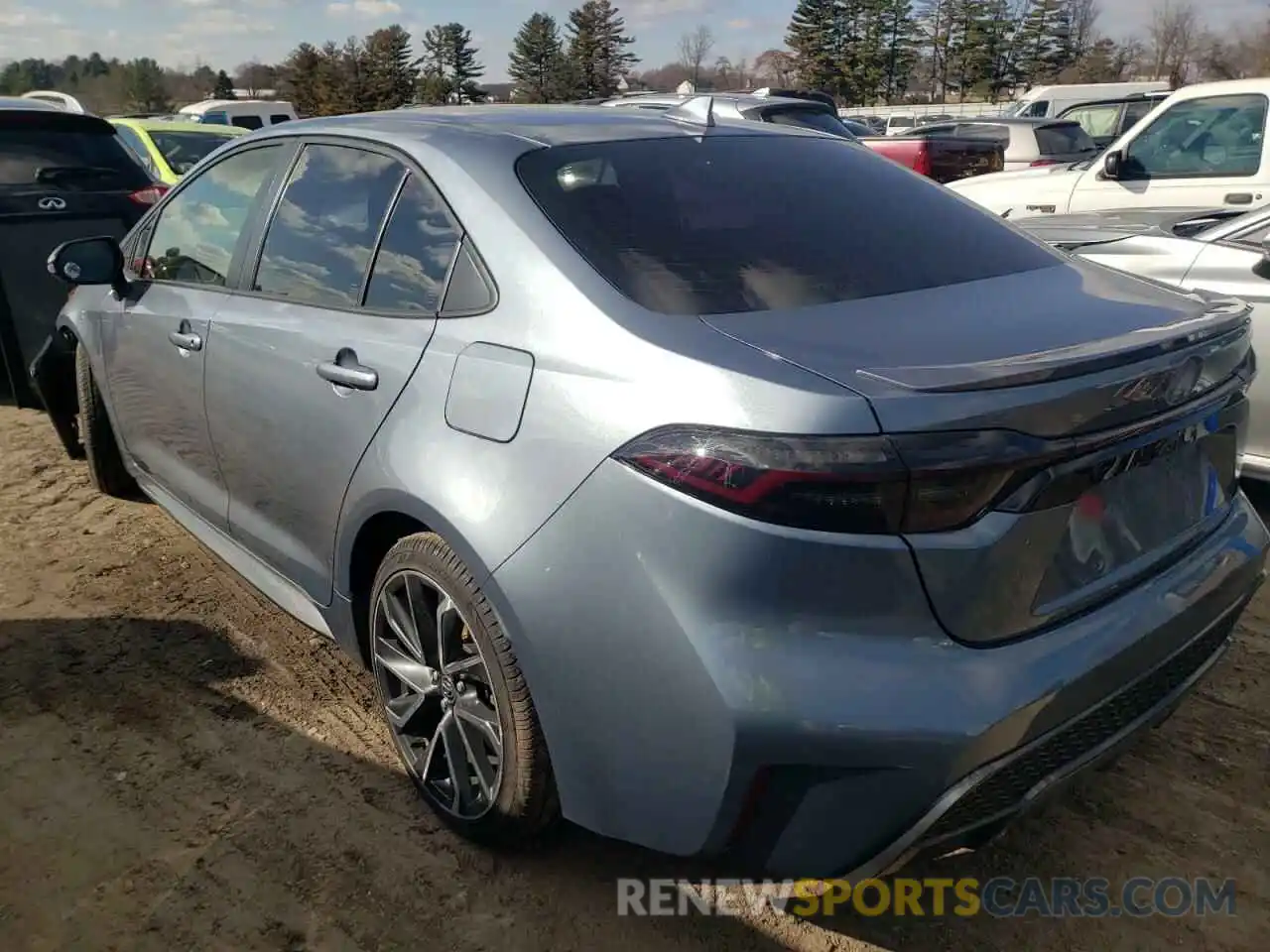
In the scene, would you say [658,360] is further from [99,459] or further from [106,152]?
[106,152]

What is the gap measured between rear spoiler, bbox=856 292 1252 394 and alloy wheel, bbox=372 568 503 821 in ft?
3.48

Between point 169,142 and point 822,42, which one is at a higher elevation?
point 822,42

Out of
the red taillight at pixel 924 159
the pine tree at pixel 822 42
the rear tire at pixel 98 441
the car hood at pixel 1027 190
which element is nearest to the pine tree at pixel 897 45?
the pine tree at pixel 822 42

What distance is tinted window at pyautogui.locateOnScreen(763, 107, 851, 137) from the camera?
9.88m

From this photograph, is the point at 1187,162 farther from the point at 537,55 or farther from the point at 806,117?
the point at 537,55

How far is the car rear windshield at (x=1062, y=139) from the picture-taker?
12594 millimetres

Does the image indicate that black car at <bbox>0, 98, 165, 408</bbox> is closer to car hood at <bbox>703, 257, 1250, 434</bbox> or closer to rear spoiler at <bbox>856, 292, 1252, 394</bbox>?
car hood at <bbox>703, 257, 1250, 434</bbox>

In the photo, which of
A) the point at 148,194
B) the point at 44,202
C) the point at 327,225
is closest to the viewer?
the point at 327,225

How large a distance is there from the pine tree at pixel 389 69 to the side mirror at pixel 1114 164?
46.6 meters

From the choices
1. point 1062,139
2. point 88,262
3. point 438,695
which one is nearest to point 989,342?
point 438,695

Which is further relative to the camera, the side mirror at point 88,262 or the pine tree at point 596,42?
the pine tree at point 596,42

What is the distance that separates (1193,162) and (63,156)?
722 centimetres

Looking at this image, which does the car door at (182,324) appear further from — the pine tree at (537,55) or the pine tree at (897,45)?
the pine tree at (897,45)

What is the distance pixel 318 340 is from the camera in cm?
268
